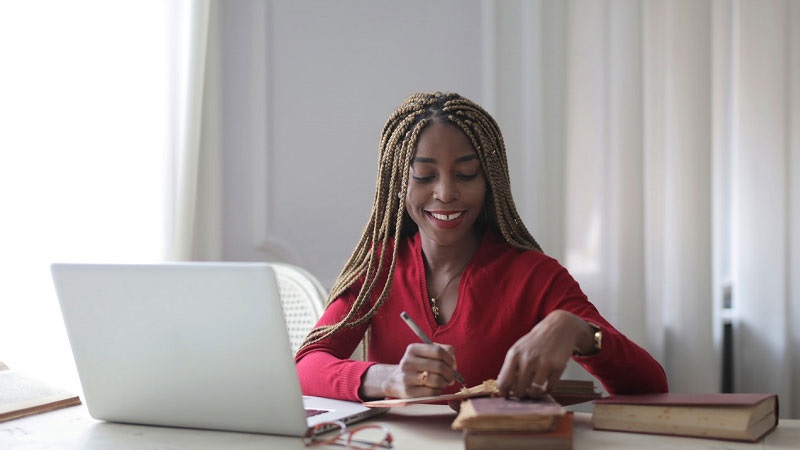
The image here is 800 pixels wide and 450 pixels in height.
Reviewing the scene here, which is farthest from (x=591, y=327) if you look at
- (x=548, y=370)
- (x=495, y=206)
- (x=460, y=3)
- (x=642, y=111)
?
(x=460, y=3)

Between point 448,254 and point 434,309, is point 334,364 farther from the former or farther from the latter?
point 448,254

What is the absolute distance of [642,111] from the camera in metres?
2.52

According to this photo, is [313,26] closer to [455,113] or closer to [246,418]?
[455,113]

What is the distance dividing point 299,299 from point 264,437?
112cm

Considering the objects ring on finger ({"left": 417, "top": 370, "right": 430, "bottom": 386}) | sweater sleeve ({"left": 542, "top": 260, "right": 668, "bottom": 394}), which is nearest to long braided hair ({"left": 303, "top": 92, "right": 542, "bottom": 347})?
sweater sleeve ({"left": 542, "top": 260, "right": 668, "bottom": 394})

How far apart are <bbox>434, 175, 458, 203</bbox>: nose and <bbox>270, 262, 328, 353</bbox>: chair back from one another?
726 millimetres

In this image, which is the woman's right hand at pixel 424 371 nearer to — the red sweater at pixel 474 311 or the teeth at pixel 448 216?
the red sweater at pixel 474 311

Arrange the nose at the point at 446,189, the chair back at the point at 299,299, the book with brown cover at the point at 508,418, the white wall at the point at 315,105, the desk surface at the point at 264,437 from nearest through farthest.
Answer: the book with brown cover at the point at 508,418
the desk surface at the point at 264,437
the nose at the point at 446,189
the chair back at the point at 299,299
the white wall at the point at 315,105

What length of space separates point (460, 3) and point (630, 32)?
56cm

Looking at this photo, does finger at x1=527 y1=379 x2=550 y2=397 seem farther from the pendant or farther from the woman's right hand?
the pendant

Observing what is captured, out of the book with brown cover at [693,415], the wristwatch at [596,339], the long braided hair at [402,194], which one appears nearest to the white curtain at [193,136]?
the long braided hair at [402,194]

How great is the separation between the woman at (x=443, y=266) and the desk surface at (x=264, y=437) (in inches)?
9.7

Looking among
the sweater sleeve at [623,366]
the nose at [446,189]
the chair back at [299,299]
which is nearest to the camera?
the sweater sleeve at [623,366]

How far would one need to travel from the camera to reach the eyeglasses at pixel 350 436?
1232 mm
